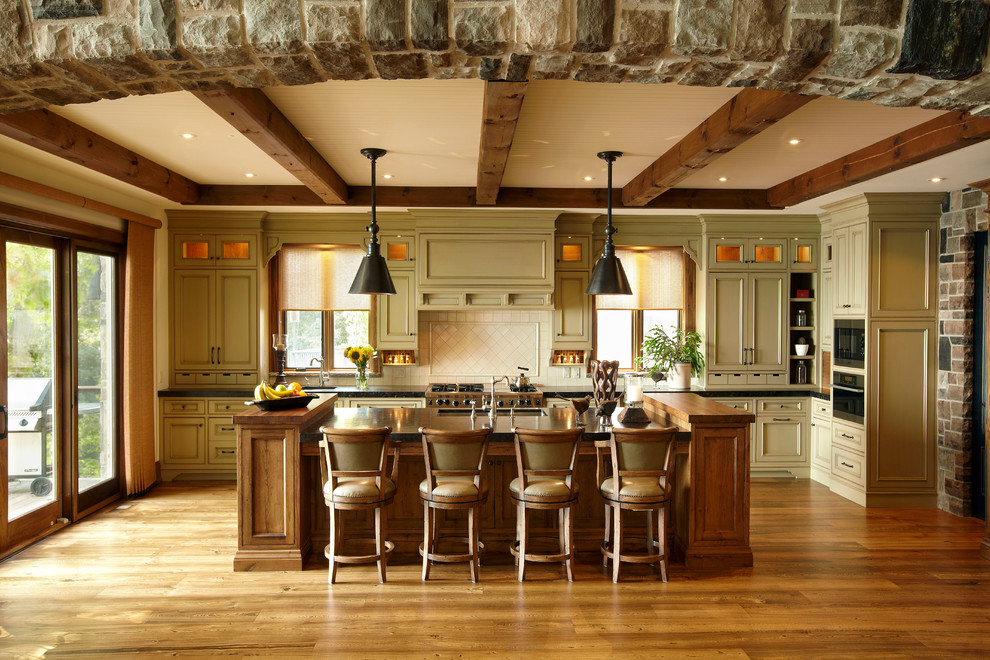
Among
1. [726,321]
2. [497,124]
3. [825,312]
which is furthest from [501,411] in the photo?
[825,312]

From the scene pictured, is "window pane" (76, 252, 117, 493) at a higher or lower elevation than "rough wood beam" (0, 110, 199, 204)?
lower

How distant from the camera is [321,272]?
21.9 feet

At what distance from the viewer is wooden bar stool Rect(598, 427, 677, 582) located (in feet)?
12.1

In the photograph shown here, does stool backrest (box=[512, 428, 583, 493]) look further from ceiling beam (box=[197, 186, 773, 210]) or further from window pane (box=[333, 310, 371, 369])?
window pane (box=[333, 310, 371, 369])

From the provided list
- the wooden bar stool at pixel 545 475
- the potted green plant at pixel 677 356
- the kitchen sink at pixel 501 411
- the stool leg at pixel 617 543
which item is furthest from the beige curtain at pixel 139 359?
the potted green plant at pixel 677 356

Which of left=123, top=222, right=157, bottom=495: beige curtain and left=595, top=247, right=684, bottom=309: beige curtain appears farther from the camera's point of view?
left=595, top=247, right=684, bottom=309: beige curtain

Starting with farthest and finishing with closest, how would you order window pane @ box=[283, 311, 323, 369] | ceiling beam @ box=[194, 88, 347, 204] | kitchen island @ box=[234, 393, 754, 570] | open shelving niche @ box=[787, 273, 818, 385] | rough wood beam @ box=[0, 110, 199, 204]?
window pane @ box=[283, 311, 323, 369] → open shelving niche @ box=[787, 273, 818, 385] → kitchen island @ box=[234, 393, 754, 570] → rough wood beam @ box=[0, 110, 199, 204] → ceiling beam @ box=[194, 88, 347, 204]

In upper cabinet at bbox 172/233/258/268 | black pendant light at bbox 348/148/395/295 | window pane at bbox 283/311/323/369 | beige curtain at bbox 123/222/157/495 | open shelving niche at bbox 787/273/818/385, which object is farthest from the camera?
window pane at bbox 283/311/323/369

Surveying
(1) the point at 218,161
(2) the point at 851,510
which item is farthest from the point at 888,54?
(2) the point at 851,510

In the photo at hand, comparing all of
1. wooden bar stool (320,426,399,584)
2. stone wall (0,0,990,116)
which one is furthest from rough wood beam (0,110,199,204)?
wooden bar stool (320,426,399,584)

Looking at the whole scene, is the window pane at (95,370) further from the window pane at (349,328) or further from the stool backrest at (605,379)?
the stool backrest at (605,379)

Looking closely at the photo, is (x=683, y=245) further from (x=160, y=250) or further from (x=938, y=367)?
(x=160, y=250)

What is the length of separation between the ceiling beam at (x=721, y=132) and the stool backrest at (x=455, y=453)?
207cm

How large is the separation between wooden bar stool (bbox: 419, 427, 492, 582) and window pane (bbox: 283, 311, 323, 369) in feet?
11.4
